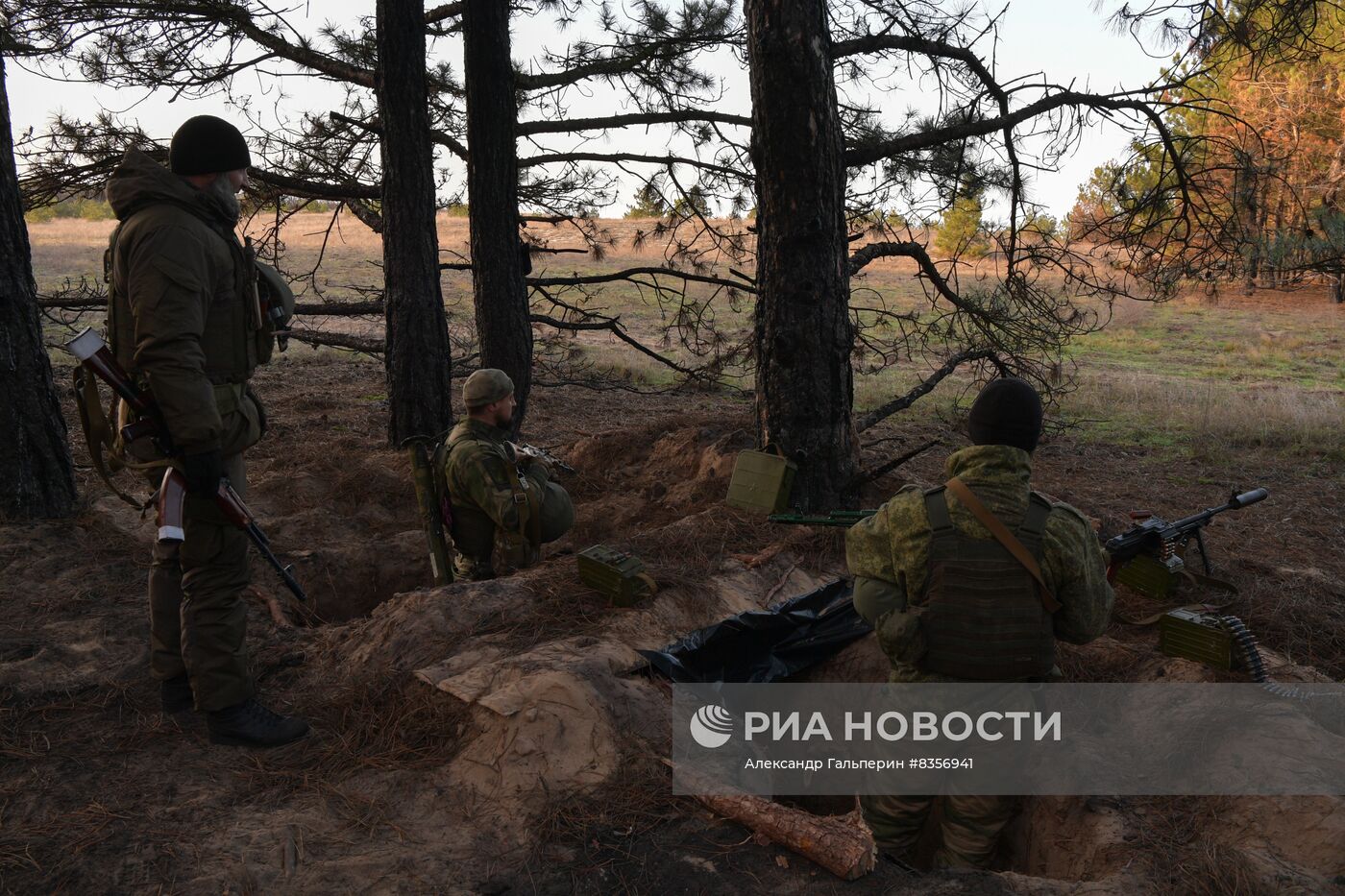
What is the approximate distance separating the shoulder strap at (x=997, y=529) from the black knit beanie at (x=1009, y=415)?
184 millimetres

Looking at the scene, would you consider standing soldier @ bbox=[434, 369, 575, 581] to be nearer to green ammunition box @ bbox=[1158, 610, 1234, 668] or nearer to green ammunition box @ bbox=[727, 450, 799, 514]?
green ammunition box @ bbox=[727, 450, 799, 514]

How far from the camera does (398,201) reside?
7.36 m

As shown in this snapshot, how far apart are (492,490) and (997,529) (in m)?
2.54

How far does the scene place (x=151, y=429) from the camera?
10.0 feet

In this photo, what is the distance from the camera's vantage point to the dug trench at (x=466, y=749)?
250 cm

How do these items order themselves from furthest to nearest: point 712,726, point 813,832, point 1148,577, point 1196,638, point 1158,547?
point 1148,577 → point 1158,547 → point 1196,638 → point 712,726 → point 813,832

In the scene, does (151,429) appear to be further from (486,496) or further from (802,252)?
(802,252)

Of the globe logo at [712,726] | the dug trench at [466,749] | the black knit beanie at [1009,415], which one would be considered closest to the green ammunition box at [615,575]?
the dug trench at [466,749]

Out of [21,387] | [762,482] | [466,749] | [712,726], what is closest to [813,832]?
[712,726]

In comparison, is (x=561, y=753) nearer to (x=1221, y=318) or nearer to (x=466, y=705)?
(x=466, y=705)

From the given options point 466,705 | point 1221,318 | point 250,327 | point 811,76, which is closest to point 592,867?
point 466,705

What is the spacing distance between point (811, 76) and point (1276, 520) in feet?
18.6

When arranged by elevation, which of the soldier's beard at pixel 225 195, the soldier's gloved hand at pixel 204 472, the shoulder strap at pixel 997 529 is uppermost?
the soldier's beard at pixel 225 195

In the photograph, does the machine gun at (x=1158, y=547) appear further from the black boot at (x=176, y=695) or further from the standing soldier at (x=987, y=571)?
the black boot at (x=176, y=695)
